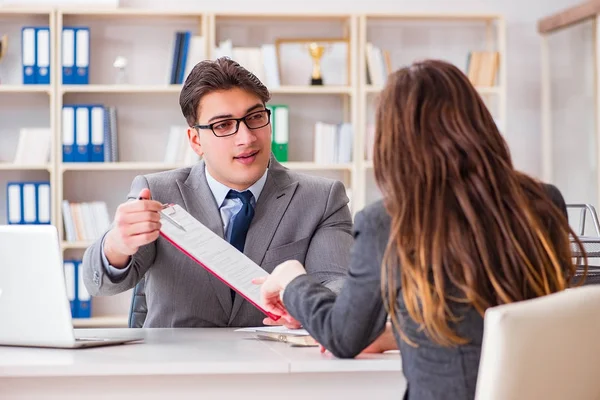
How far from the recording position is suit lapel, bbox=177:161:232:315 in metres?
2.27

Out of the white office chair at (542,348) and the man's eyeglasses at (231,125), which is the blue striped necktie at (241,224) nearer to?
the man's eyeglasses at (231,125)

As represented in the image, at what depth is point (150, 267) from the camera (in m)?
2.31

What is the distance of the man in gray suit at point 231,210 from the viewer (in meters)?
2.27

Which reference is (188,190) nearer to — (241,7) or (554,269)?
(554,269)

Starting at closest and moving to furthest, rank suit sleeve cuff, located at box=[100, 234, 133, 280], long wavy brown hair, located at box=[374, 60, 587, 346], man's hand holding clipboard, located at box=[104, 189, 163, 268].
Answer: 1. long wavy brown hair, located at box=[374, 60, 587, 346]
2. man's hand holding clipboard, located at box=[104, 189, 163, 268]
3. suit sleeve cuff, located at box=[100, 234, 133, 280]

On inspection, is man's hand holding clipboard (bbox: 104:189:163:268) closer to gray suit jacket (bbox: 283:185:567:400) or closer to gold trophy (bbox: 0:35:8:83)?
gray suit jacket (bbox: 283:185:567:400)

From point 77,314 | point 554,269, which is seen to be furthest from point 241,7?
point 554,269

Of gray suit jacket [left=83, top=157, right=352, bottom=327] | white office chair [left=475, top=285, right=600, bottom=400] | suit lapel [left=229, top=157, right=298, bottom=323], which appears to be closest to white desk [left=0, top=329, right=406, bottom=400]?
white office chair [left=475, top=285, right=600, bottom=400]

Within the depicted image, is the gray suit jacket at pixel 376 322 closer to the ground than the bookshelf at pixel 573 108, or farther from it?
closer to the ground

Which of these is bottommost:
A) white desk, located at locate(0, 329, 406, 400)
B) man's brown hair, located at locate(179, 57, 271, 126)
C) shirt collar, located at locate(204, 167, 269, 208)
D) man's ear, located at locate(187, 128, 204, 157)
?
white desk, located at locate(0, 329, 406, 400)

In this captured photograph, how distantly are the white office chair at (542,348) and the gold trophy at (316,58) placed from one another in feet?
11.4

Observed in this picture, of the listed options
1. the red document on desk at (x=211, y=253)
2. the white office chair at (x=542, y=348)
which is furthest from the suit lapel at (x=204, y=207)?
the white office chair at (x=542, y=348)

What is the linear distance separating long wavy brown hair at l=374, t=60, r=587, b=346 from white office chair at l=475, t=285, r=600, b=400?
0.10 metres

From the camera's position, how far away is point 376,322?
151 cm
